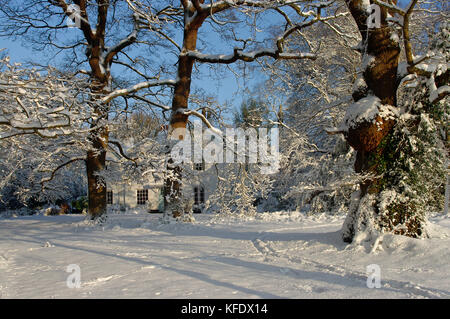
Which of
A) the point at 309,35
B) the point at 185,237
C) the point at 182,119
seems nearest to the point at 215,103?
the point at 182,119

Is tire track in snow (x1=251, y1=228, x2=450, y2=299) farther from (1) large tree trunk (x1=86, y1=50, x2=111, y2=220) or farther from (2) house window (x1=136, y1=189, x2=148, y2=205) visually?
(2) house window (x1=136, y1=189, x2=148, y2=205)

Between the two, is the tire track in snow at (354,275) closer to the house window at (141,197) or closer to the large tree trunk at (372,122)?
the large tree trunk at (372,122)

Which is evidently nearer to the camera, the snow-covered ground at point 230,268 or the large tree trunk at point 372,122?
the snow-covered ground at point 230,268

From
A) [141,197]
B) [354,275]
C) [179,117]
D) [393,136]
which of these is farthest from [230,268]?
[141,197]

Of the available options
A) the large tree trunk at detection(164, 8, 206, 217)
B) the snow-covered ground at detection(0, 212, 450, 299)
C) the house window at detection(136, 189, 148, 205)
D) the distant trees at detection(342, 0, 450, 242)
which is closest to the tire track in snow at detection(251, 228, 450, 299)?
the snow-covered ground at detection(0, 212, 450, 299)

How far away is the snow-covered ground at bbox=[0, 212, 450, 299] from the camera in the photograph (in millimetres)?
4359

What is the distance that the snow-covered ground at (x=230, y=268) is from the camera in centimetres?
436

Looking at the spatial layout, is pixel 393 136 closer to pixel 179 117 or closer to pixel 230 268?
pixel 230 268

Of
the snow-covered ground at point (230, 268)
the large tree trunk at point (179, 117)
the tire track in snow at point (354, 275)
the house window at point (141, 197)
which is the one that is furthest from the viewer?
the house window at point (141, 197)

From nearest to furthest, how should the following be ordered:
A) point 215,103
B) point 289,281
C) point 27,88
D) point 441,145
Answer: point 289,281
point 27,88
point 441,145
point 215,103

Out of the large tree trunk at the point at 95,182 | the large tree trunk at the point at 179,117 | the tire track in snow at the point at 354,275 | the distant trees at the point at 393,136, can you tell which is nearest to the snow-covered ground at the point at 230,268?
the tire track in snow at the point at 354,275

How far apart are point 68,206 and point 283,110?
1994 centimetres
